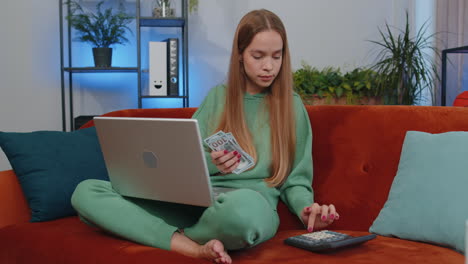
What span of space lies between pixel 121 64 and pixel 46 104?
58 centimetres

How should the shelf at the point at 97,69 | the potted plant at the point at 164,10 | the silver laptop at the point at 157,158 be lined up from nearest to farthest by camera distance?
1. the silver laptop at the point at 157,158
2. the shelf at the point at 97,69
3. the potted plant at the point at 164,10

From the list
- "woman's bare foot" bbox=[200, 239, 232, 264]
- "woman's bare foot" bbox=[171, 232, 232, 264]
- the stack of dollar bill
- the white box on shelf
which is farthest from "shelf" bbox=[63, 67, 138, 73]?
"woman's bare foot" bbox=[200, 239, 232, 264]

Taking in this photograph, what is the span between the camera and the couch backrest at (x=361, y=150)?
1605mm

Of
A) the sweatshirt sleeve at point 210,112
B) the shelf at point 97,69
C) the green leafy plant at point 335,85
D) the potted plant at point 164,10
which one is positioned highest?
the potted plant at point 164,10

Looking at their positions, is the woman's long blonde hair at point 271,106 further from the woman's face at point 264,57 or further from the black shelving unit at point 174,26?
the black shelving unit at point 174,26

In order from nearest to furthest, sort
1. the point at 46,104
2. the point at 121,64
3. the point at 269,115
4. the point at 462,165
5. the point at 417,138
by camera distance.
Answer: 1. the point at 462,165
2. the point at 417,138
3. the point at 269,115
4. the point at 46,104
5. the point at 121,64

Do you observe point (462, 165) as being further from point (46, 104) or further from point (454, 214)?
point (46, 104)

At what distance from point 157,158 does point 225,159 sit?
286mm

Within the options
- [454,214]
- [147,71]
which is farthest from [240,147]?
[147,71]

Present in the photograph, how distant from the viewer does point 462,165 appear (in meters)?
1.37

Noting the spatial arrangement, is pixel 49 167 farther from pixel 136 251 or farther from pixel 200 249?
pixel 200 249

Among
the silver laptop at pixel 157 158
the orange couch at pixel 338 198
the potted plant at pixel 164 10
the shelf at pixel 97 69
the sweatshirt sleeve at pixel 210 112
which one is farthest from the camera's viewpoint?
the potted plant at pixel 164 10

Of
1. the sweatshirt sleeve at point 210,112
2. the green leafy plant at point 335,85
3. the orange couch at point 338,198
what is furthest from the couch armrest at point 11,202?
the green leafy plant at point 335,85

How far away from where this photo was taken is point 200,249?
48.7 inches
